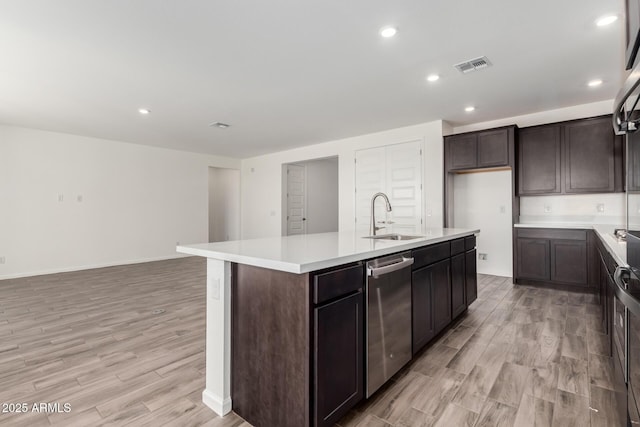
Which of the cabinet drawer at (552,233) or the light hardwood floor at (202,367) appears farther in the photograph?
the cabinet drawer at (552,233)

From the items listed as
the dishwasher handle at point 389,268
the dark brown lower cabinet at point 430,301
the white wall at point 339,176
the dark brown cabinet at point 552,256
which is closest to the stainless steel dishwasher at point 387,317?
the dishwasher handle at point 389,268

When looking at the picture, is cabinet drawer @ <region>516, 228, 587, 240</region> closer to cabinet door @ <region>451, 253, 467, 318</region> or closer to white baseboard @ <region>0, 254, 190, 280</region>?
cabinet door @ <region>451, 253, 467, 318</region>

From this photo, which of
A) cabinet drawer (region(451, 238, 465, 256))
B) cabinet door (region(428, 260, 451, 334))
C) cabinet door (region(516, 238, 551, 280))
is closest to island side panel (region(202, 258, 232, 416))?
cabinet door (region(428, 260, 451, 334))

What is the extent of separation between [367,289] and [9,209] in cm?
658

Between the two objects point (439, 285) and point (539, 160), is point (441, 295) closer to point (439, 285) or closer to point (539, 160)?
point (439, 285)

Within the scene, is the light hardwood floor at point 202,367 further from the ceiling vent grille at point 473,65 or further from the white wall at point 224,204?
the white wall at point 224,204

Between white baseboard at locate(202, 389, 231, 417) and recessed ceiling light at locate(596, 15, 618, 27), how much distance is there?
3.74 meters

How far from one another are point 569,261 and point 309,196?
589 centimetres

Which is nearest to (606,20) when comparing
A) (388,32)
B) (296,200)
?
(388,32)

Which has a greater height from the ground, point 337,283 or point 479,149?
point 479,149

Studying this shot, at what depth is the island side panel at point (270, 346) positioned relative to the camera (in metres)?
1.38

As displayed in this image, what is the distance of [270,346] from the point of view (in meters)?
1.50

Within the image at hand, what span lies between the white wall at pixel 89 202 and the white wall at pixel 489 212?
601cm

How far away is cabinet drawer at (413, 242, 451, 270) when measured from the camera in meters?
2.19
